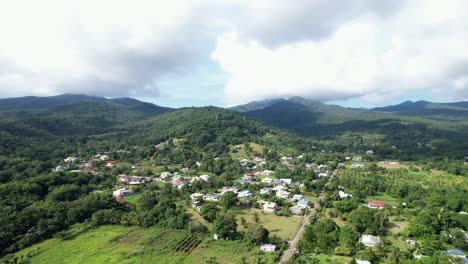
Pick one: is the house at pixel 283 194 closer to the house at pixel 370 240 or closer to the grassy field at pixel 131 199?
the house at pixel 370 240

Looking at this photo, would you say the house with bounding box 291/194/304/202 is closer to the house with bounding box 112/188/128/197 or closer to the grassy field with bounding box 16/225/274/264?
the grassy field with bounding box 16/225/274/264

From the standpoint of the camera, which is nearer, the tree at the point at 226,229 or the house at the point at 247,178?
the tree at the point at 226,229

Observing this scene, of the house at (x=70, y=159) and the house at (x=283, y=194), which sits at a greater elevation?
the house at (x=70, y=159)

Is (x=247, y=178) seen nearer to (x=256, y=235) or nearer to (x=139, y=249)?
(x=256, y=235)

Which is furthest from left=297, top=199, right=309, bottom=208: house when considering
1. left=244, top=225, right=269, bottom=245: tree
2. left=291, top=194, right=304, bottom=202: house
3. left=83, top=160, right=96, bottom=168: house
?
left=83, top=160, right=96, bottom=168: house

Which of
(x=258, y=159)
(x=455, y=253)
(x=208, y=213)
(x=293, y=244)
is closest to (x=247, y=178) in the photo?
(x=258, y=159)

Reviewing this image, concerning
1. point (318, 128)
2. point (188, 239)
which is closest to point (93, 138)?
point (188, 239)

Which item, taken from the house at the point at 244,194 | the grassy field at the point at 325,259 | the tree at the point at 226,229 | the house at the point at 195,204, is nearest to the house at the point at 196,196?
the house at the point at 195,204

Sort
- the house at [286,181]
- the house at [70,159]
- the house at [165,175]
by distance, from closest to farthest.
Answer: the house at [286,181]
the house at [165,175]
the house at [70,159]
